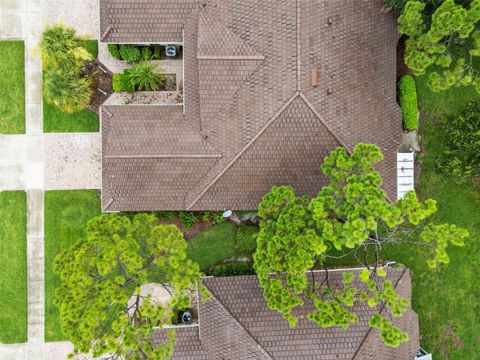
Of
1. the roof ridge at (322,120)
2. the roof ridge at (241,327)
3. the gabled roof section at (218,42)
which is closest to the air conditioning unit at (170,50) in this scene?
the gabled roof section at (218,42)

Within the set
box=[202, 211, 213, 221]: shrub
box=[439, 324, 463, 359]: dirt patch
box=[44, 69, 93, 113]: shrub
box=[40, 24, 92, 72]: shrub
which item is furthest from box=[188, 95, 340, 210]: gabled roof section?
box=[439, 324, 463, 359]: dirt patch

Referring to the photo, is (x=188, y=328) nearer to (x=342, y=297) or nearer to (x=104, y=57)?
(x=342, y=297)

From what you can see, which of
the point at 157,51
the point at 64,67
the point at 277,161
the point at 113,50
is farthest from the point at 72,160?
the point at 277,161

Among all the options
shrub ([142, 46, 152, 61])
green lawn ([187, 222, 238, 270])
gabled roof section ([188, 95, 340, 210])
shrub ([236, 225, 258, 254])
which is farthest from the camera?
green lawn ([187, 222, 238, 270])

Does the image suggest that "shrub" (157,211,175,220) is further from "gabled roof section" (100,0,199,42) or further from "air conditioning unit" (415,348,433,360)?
"air conditioning unit" (415,348,433,360)

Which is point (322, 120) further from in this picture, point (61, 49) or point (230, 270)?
point (61, 49)

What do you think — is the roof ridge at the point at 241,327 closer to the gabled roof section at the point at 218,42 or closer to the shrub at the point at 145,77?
the shrub at the point at 145,77
